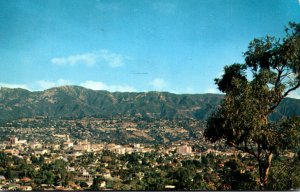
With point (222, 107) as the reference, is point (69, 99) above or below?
above

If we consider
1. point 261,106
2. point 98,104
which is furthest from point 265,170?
point 98,104

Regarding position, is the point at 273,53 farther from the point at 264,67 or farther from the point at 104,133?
the point at 104,133

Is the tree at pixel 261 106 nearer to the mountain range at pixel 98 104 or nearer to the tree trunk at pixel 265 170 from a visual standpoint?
the tree trunk at pixel 265 170

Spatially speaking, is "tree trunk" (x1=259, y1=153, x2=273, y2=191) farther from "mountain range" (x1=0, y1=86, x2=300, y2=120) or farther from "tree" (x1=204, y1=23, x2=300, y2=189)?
"mountain range" (x1=0, y1=86, x2=300, y2=120)

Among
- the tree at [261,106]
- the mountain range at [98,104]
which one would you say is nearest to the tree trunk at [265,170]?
the tree at [261,106]

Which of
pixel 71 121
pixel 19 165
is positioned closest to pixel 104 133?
pixel 71 121

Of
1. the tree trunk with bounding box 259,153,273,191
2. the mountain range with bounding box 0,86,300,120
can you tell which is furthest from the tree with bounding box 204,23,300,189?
the mountain range with bounding box 0,86,300,120
